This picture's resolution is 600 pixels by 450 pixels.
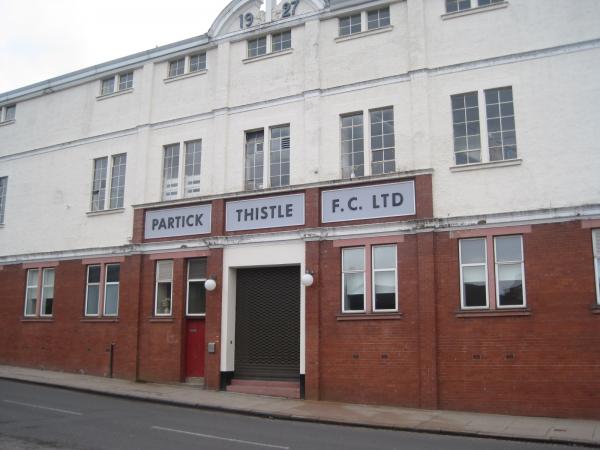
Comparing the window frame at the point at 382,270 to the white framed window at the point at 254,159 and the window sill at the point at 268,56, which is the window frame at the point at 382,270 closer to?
the white framed window at the point at 254,159

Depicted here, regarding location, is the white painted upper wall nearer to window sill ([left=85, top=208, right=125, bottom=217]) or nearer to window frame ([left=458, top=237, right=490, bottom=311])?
window sill ([left=85, top=208, right=125, bottom=217])

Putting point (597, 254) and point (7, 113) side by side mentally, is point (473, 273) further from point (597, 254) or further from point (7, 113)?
point (7, 113)

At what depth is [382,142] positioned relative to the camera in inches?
713

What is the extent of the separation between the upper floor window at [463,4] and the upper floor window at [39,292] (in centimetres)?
1698

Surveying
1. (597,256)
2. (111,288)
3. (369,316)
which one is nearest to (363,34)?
(369,316)

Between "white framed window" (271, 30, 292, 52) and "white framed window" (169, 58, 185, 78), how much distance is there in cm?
377

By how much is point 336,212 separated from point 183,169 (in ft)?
20.5

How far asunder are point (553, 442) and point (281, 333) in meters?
8.79

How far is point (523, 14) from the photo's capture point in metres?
16.5

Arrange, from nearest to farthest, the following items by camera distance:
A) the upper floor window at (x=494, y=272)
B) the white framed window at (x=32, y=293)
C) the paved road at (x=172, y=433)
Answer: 1. the paved road at (x=172, y=433)
2. the upper floor window at (x=494, y=272)
3. the white framed window at (x=32, y=293)

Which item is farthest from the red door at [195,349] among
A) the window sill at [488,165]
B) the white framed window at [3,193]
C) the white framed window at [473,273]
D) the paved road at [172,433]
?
the white framed window at [3,193]

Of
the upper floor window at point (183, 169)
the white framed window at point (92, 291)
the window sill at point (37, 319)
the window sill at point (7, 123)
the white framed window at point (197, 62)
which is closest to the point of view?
the upper floor window at point (183, 169)

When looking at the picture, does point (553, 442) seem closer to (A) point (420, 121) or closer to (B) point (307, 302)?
(B) point (307, 302)

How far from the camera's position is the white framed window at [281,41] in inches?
793
